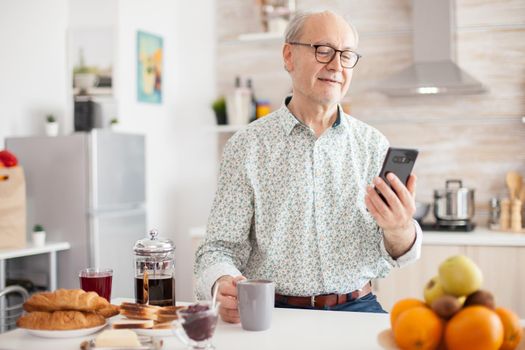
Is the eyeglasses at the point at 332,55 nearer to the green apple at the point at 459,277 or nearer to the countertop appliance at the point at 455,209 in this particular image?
the green apple at the point at 459,277

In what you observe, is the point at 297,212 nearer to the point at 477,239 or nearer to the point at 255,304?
the point at 255,304

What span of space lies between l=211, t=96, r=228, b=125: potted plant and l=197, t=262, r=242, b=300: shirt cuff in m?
2.67

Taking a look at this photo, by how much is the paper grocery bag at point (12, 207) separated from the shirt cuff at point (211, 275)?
1.86m

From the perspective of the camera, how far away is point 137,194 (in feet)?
13.4

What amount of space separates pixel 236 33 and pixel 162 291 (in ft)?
10.6

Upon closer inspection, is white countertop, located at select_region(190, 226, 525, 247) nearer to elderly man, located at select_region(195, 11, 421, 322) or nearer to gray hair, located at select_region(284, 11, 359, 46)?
elderly man, located at select_region(195, 11, 421, 322)

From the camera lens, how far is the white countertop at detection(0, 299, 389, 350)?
137 cm

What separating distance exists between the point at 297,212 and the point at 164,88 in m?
2.82

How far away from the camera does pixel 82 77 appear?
4113 millimetres

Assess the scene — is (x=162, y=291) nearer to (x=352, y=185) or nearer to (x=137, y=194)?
(x=352, y=185)

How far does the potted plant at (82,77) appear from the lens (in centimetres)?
411

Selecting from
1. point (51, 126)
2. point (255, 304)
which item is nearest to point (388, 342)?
point (255, 304)

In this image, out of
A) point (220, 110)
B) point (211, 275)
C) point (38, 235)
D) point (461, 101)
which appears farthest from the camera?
point (220, 110)

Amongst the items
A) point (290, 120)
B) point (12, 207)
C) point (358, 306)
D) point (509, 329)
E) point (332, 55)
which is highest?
point (332, 55)
